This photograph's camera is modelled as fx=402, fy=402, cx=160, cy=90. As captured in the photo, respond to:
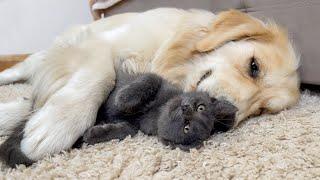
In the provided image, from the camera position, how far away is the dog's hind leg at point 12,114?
116cm

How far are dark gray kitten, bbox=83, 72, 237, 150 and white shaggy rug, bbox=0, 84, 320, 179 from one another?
0.03 meters

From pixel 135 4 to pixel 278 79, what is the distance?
1.07 meters

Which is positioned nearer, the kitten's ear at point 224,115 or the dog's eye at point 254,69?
the kitten's ear at point 224,115

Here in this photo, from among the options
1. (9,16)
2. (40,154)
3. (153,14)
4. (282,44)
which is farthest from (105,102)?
(9,16)

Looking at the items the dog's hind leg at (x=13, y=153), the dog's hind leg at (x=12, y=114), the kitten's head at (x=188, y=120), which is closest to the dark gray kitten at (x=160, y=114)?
the kitten's head at (x=188, y=120)

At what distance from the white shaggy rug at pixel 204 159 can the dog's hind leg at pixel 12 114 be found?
0.32 meters

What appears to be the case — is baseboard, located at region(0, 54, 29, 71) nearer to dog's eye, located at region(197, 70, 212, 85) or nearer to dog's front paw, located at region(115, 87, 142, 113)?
dog's eye, located at region(197, 70, 212, 85)

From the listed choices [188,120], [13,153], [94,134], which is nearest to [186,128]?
[188,120]

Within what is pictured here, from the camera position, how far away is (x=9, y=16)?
2.70 metres

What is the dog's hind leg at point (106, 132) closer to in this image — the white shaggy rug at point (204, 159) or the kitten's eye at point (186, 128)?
the white shaggy rug at point (204, 159)

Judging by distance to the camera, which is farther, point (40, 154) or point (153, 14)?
point (153, 14)

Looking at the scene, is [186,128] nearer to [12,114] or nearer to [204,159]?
[204,159]

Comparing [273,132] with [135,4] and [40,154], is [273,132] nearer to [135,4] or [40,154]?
[40,154]

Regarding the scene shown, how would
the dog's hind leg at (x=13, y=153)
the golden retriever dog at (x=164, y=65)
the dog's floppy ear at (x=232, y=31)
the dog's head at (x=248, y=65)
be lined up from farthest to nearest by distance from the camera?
the dog's floppy ear at (x=232, y=31) → the dog's head at (x=248, y=65) → the golden retriever dog at (x=164, y=65) → the dog's hind leg at (x=13, y=153)
